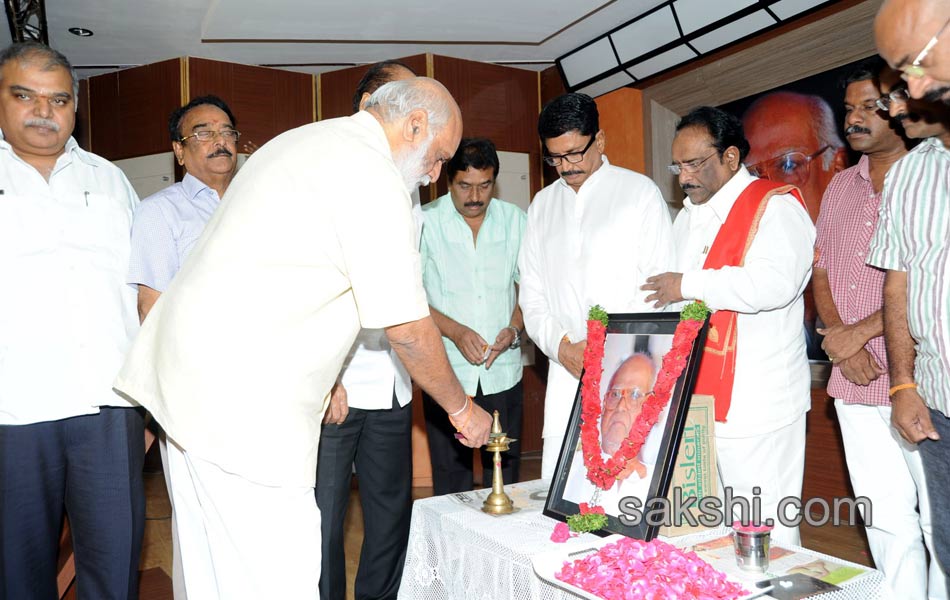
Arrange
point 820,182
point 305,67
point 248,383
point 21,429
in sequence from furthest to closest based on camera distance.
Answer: point 305,67, point 820,182, point 21,429, point 248,383

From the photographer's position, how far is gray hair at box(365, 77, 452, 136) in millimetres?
1851

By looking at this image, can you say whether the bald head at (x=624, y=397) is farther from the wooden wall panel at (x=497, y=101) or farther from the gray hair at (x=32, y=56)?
the wooden wall panel at (x=497, y=101)

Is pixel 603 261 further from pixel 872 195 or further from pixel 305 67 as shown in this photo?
pixel 305 67

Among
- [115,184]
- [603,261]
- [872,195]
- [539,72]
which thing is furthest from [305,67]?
[872,195]

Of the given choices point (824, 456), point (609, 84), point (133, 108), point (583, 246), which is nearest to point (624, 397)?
point (583, 246)

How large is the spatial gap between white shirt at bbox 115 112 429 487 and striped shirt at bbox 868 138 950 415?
46.7 inches

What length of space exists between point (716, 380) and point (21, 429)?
6.77 ft

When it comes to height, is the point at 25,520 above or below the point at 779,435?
below

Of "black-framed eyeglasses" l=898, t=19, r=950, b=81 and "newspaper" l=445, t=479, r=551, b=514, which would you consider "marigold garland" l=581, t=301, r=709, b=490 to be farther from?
"black-framed eyeglasses" l=898, t=19, r=950, b=81

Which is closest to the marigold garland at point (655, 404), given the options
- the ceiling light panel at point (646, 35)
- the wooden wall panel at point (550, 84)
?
the ceiling light panel at point (646, 35)

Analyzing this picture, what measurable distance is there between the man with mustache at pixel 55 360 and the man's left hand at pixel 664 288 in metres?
1.67

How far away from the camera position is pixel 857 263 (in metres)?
2.62

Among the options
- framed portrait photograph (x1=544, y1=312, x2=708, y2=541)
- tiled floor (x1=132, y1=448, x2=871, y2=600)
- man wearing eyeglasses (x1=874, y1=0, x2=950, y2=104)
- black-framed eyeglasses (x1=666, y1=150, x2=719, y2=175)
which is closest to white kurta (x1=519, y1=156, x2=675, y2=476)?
black-framed eyeglasses (x1=666, y1=150, x2=719, y2=175)

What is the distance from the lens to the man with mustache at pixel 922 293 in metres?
1.81
